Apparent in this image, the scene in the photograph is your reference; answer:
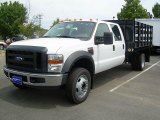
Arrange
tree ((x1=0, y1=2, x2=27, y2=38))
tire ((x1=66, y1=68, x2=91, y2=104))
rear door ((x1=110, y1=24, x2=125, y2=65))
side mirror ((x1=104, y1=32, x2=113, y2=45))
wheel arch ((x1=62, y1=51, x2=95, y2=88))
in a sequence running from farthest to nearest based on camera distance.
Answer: tree ((x1=0, y1=2, x2=27, y2=38))
rear door ((x1=110, y1=24, x2=125, y2=65))
side mirror ((x1=104, y1=32, x2=113, y2=45))
tire ((x1=66, y1=68, x2=91, y2=104))
wheel arch ((x1=62, y1=51, x2=95, y2=88))

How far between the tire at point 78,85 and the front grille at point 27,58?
718mm

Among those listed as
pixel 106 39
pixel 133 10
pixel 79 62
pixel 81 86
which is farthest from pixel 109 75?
pixel 133 10

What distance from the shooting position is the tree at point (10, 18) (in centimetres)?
4469

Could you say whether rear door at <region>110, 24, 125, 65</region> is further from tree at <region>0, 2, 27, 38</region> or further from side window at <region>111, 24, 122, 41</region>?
tree at <region>0, 2, 27, 38</region>

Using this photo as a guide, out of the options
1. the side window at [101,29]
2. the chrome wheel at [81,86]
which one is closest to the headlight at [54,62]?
the chrome wheel at [81,86]

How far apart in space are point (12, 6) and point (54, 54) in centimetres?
4385

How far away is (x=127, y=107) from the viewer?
5.83 m

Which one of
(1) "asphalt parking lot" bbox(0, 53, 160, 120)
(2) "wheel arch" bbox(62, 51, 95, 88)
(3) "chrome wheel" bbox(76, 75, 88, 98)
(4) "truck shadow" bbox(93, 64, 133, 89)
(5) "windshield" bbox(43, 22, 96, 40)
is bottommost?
(1) "asphalt parking lot" bbox(0, 53, 160, 120)

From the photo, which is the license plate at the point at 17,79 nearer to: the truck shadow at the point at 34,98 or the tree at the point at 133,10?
the truck shadow at the point at 34,98

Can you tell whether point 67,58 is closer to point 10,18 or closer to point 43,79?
point 43,79

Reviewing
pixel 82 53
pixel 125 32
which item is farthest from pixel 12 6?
pixel 82 53

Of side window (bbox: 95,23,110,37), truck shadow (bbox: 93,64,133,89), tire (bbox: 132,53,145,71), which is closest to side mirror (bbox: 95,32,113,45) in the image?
side window (bbox: 95,23,110,37)

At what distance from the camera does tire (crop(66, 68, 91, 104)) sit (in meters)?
5.72

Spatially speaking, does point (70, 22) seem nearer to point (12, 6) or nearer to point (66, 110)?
point (66, 110)
